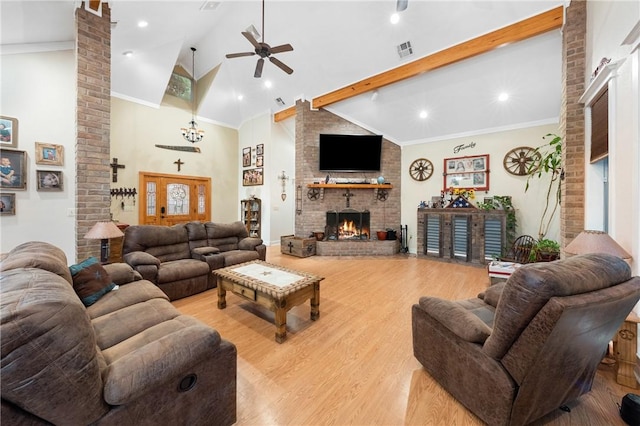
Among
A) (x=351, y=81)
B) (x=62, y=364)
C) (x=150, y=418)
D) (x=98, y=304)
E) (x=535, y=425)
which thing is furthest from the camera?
(x=351, y=81)

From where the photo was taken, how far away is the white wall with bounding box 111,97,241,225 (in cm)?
594

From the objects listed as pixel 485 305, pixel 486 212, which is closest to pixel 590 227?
pixel 485 305

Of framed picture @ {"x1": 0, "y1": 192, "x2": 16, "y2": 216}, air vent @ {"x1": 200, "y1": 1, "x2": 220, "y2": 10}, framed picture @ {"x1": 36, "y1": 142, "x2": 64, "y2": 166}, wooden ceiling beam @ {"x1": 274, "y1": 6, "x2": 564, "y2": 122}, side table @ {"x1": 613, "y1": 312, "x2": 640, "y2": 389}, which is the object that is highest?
air vent @ {"x1": 200, "y1": 1, "x2": 220, "y2": 10}

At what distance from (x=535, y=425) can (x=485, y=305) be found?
0.81 m

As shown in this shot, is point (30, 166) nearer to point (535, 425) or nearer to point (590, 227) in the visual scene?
point (535, 425)

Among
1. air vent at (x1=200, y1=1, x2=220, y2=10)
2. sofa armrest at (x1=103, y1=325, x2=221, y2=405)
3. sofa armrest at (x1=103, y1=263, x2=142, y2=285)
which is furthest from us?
air vent at (x1=200, y1=1, x2=220, y2=10)

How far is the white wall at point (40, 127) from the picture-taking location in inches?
154

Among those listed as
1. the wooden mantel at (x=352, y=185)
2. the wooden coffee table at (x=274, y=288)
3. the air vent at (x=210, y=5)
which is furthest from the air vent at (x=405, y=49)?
the wooden coffee table at (x=274, y=288)

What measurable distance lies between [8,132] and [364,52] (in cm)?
590

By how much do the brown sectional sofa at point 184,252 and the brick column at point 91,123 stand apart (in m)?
0.52

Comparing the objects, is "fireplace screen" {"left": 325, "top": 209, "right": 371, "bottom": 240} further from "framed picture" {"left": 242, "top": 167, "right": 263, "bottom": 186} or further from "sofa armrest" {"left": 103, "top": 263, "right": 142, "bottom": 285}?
"sofa armrest" {"left": 103, "top": 263, "right": 142, "bottom": 285}

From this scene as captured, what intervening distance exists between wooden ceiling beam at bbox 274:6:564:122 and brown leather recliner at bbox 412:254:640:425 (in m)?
3.78

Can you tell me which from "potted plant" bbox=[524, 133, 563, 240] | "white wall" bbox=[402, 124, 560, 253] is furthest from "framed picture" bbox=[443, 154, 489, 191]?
"potted plant" bbox=[524, 133, 563, 240]

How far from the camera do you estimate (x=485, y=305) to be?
2.16 metres
